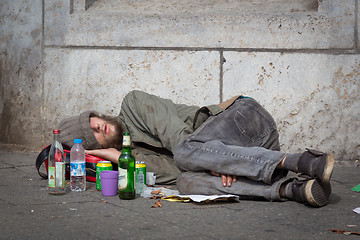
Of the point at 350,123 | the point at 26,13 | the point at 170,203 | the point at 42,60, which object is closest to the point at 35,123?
the point at 42,60

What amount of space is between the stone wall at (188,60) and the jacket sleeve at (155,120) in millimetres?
1181

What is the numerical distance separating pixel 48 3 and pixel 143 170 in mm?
2954

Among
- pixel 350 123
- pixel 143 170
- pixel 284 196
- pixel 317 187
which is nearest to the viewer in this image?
pixel 317 187

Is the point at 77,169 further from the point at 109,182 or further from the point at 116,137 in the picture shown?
the point at 116,137

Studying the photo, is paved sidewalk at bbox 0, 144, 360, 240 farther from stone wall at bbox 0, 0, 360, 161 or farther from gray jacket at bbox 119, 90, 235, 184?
stone wall at bbox 0, 0, 360, 161

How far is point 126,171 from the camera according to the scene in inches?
131

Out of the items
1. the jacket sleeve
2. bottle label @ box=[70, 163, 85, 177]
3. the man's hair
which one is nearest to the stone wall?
the jacket sleeve

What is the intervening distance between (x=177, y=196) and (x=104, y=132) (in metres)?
1.03

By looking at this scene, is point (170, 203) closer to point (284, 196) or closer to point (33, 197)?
point (284, 196)

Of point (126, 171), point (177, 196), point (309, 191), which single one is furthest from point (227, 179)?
point (126, 171)

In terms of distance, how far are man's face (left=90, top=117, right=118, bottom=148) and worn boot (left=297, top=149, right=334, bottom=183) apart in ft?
5.42

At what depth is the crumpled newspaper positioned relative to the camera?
328cm

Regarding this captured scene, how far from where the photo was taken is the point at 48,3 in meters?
5.79

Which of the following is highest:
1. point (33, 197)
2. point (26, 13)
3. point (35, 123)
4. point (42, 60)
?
point (26, 13)
